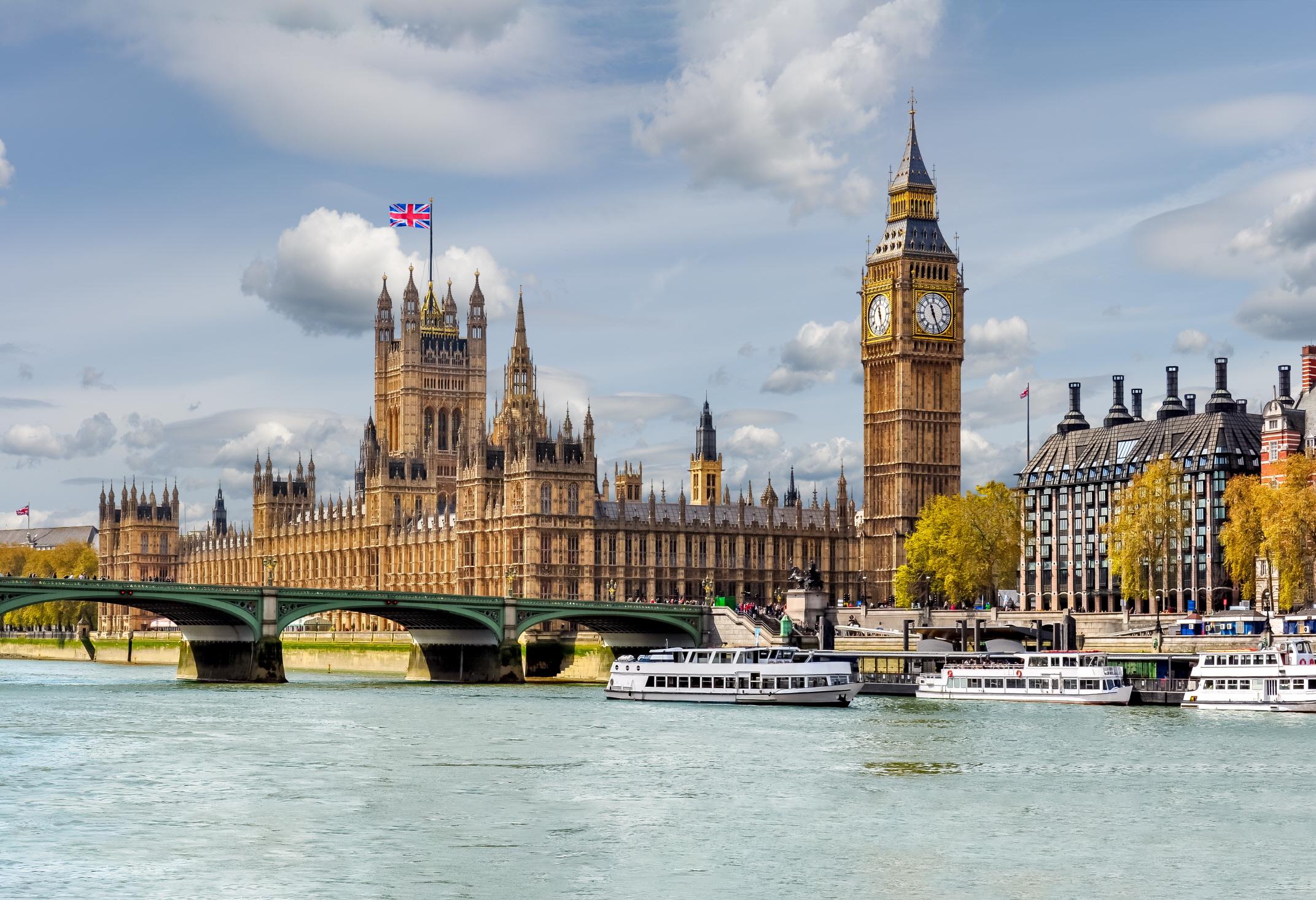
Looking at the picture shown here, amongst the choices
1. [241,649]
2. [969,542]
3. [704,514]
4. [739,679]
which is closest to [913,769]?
[739,679]

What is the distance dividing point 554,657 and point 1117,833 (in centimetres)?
6860

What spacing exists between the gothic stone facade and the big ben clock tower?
3.44m

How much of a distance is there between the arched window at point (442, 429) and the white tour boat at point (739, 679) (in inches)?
3712

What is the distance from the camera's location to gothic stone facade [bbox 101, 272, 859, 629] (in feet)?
417

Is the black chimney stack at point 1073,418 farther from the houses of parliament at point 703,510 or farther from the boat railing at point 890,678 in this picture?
the boat railing at point 890,678

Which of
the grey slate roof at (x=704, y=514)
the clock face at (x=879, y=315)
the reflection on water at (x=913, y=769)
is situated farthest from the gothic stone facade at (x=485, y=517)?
the reflection on water at (x=913, y=769)

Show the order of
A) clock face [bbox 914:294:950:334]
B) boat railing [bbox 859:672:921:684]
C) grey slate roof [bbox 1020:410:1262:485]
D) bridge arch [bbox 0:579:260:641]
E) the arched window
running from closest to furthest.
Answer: bridge arch [bbox 0:579:260:641] < boat railing [bbox 859:672:921:684] < grey slate roof [bbox 1020:410:1262:485] < clock face [bbox 914:294:950:334] < the arched window

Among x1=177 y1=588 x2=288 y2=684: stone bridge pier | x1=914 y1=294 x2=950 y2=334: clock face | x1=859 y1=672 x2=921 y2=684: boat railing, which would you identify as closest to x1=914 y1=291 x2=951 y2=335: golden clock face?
x1=914 y1=294 x2=950 y2=334: clock face

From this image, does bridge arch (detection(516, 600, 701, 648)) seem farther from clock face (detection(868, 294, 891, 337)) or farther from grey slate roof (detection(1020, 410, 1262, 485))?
clock face (detection(868, 294, 891, 337))

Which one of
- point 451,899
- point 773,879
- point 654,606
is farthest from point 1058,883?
point 654,606

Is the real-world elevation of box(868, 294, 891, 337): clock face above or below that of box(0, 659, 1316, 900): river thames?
above

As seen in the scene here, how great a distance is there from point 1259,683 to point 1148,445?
48321 mm

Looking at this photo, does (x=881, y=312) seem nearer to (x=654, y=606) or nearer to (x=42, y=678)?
(x=654, y=606)

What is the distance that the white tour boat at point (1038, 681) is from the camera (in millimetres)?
79438
